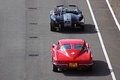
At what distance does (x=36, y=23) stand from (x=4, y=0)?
7794mm

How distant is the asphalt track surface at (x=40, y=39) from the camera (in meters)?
23.7

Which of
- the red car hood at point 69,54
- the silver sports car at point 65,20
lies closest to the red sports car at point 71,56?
the red car hood at point 69,54

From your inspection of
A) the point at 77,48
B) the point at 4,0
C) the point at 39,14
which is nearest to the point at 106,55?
the point at 77,48

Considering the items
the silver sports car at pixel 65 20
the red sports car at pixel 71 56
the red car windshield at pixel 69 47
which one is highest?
the silver sports car at pixel 65 20

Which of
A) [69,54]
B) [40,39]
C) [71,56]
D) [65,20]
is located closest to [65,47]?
[69,54]

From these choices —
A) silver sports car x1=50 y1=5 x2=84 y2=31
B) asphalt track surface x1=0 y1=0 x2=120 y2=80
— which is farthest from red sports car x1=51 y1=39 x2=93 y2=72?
silver sports car x1=50 y1=5 x2=84 y2=31

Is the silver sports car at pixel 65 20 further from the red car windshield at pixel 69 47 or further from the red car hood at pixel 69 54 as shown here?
the red car hood at pixel 69 54

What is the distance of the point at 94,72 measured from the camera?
78.1 ft

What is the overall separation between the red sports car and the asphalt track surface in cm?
48

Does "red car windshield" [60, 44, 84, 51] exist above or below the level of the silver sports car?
below

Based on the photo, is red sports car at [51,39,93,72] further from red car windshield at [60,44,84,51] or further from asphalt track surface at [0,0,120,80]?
asphalt track surface at [0,0,120,80]

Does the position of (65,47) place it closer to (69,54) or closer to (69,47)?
(69,47)

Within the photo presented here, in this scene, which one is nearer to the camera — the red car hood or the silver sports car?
the red car hood

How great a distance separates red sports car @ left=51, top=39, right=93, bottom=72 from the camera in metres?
23.2
